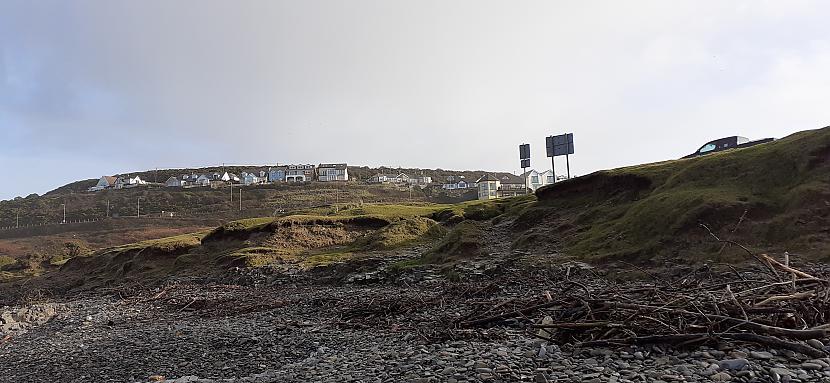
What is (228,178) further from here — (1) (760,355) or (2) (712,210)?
(1) (760,355)

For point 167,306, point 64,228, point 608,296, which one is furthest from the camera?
point 64,228

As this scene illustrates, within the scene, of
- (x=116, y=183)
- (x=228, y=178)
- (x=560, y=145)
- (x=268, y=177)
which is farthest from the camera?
(x=268, y=177)

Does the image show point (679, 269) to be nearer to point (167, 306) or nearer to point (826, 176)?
point (826, 176)

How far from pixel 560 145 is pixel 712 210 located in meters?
49.6

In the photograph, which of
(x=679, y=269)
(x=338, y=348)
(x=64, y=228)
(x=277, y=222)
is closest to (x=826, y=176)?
(x=679, y=269)

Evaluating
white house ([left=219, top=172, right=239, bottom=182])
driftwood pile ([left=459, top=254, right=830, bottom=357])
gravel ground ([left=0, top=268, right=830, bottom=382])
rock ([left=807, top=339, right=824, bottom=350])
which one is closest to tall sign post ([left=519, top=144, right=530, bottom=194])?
gravel ground ([left=0, top=268, right=830, bottom=382])

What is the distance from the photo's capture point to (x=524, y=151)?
271ft

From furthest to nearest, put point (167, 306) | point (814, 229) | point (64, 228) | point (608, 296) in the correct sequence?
point (64, 228) < point (167, 306) < point (814, 229) < point (608, 296)

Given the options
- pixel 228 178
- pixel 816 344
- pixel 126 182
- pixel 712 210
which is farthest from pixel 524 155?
pixel 126 182

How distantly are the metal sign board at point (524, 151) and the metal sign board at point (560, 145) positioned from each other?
26.4 feet

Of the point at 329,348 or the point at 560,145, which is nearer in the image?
the point at 329,348

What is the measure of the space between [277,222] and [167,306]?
72.1ft

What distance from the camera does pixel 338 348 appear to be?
1416cm

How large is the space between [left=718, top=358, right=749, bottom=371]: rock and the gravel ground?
0.06 ft
